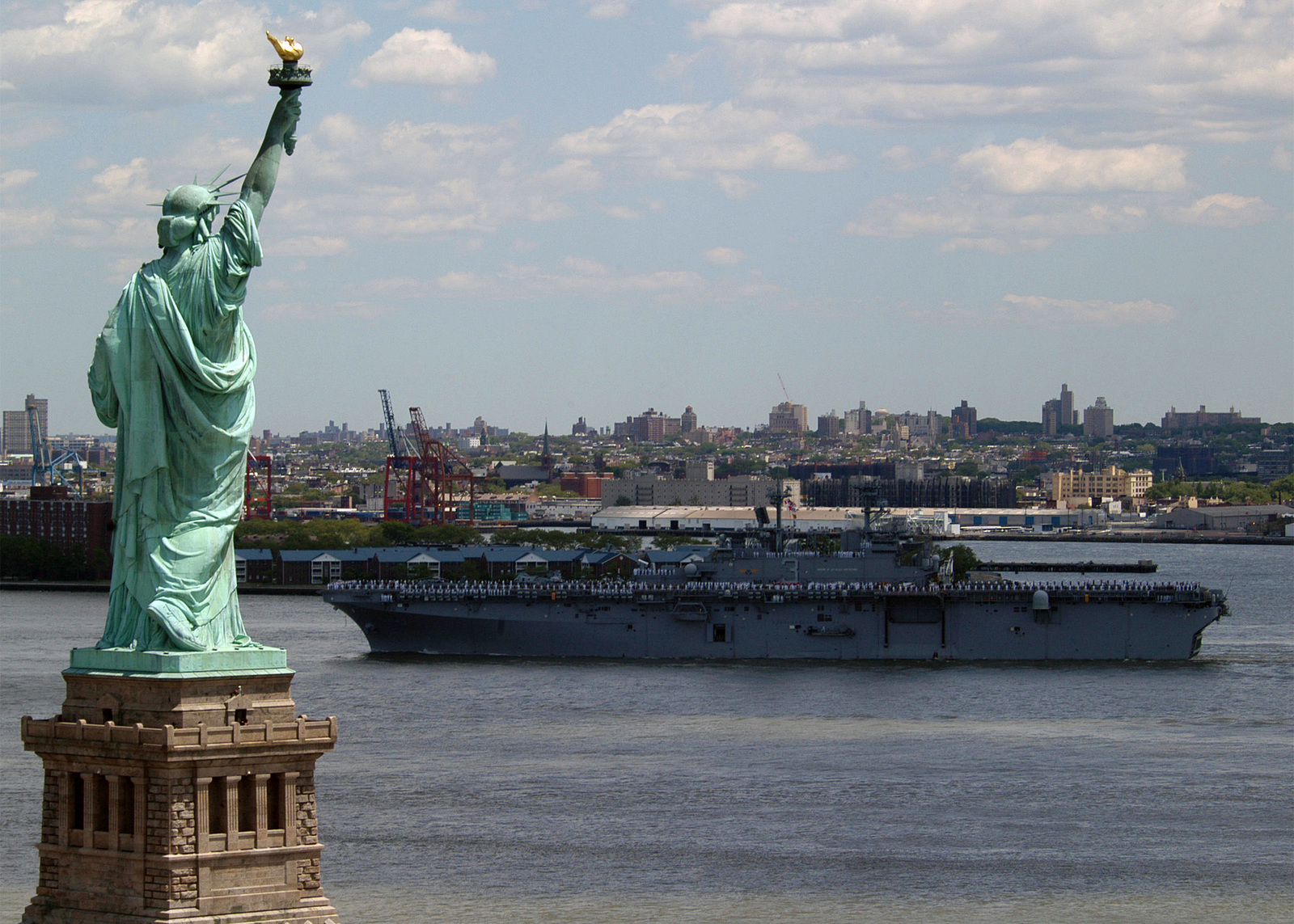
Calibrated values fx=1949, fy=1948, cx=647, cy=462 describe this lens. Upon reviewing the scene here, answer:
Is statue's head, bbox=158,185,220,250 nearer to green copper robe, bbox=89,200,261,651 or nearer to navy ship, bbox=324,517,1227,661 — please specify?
green copper robe, bbox=89,200,261,651

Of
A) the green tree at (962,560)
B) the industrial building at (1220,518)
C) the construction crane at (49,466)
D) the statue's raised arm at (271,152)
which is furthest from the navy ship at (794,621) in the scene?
the industrial building at (1220,518)

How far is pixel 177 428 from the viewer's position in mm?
13812

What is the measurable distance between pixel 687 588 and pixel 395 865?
33.1 meters

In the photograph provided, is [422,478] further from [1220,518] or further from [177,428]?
[177,428]

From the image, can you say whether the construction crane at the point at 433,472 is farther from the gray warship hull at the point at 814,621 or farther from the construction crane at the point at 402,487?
the gray warship hull at the point at 814,621

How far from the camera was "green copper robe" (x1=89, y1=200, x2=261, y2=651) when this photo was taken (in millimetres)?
13633

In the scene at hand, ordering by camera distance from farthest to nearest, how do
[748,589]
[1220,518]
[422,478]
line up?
[1220,518] → [422,478] → [748,589]

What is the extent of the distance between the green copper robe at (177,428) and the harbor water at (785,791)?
28.9 feet

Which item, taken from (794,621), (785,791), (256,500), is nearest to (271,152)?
(785,791)

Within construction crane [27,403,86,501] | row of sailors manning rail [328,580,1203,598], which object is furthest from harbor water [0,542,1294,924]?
construction crane [27,403,86,501]

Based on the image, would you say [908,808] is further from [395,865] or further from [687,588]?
[687,588]

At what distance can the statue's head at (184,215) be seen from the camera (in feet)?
45.7

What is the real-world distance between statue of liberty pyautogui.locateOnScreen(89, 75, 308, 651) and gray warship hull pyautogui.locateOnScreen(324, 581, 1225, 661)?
144ft

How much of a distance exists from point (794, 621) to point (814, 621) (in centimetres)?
60
